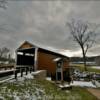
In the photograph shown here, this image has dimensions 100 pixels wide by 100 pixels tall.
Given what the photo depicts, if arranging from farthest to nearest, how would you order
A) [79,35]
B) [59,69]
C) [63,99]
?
[79,35] < [59,69] < [63,99]

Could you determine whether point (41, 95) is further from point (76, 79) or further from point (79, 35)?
point (79, 35)

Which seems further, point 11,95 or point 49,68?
point 49,68

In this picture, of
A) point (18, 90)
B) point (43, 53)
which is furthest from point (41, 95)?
point (43, 53)

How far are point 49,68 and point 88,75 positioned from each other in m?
5.35

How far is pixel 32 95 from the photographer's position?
818 cm

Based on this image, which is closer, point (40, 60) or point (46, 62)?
point (40, 60)

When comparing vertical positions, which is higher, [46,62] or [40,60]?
[40,60]

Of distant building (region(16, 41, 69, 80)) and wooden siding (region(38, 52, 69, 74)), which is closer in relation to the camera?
distant building (region(16, 41, 69, 80))

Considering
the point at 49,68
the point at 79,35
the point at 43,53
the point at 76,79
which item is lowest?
the point at 76,79

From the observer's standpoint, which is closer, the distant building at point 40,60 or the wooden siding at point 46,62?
the distant building at point 40,60

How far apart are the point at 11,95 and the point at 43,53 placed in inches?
462

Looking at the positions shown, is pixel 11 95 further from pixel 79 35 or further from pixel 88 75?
pixel 79 35

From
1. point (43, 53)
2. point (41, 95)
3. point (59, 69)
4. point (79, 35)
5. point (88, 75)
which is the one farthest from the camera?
point (79, 35)

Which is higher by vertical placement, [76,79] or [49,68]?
[49,68]
